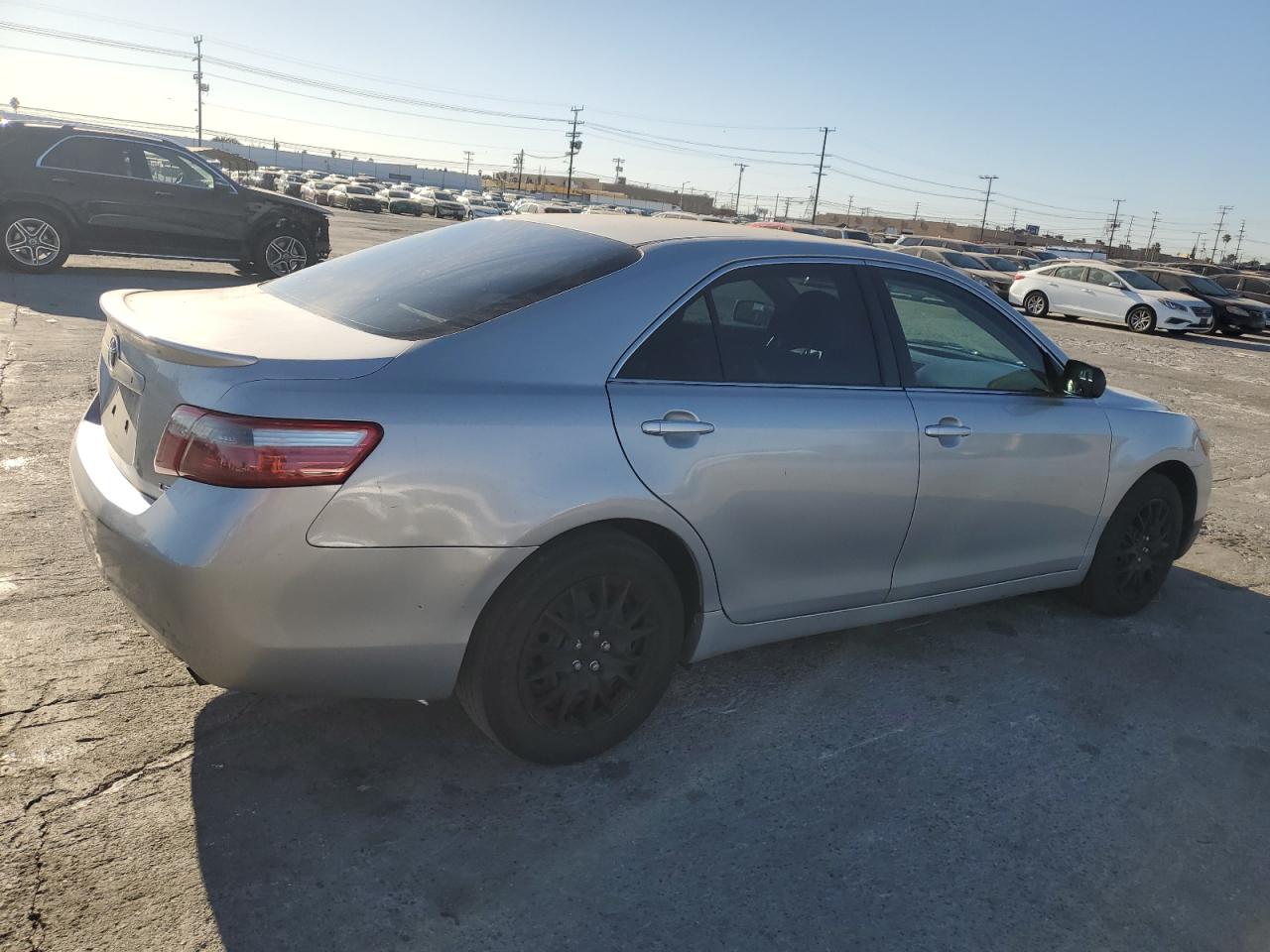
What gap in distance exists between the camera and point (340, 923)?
94.9 inches

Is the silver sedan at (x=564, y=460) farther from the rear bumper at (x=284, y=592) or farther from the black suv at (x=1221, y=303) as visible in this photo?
the black suv at (x=1221, y=303)

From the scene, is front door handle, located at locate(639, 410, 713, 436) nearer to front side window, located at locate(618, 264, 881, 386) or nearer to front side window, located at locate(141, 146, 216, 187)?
front side window, located at locate(618, 264, 881, 386)

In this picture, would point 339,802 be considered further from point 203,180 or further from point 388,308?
point 203,180

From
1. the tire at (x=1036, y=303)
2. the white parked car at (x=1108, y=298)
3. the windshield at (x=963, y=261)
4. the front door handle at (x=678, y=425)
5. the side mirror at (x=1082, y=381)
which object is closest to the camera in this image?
the front door handle at (x=678, y=425)

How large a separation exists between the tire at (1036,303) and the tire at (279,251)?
17.9m

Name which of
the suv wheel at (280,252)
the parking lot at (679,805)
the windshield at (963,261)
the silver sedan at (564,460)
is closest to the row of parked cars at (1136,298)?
the windshield at (963,261)

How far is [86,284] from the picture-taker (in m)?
12.5

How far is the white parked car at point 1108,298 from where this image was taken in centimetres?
2323

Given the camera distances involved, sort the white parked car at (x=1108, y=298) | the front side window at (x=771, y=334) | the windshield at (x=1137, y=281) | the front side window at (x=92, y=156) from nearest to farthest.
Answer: the front side window at (x=771, y=334)
the front side window at (x=92, y=156)
the white parked car at (x=1108, y=298)
the windshield at (x=1137, y=281)

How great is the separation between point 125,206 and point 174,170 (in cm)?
79

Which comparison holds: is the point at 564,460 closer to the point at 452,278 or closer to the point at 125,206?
the point at 452,278

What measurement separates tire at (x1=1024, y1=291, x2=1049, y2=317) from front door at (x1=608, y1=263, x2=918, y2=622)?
2364 cm

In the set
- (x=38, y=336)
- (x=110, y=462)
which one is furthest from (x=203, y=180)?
(x=110, y=462)

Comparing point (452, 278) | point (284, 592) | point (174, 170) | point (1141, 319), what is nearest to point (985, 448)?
point (452, 278)
